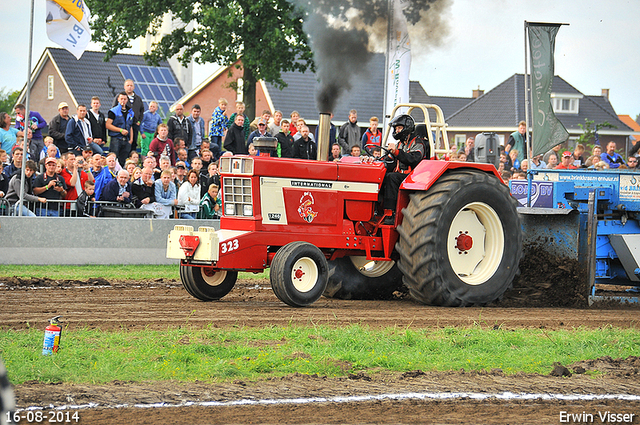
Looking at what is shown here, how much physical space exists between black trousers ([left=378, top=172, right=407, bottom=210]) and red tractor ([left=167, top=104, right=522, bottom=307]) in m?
0.09

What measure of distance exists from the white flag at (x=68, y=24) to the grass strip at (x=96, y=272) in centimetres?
378

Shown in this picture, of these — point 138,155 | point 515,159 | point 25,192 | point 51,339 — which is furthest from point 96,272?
point 515,159

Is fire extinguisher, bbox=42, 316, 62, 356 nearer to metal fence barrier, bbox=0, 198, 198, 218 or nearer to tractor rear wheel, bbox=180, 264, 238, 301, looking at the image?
tractor rear wheel, bbox=180, 264, 238, 301

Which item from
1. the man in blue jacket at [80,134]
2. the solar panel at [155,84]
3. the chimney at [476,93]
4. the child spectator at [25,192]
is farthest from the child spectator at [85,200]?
the chimney at [476,93]

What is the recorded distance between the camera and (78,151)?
49.3 feet

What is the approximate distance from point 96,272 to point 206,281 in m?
3.46

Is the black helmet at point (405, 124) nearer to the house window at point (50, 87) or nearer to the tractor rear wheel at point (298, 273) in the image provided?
the tractor rear wheel at point (298, 273)

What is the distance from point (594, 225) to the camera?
9258 mm

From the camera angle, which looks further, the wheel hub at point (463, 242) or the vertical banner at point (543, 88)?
the vertical banner at point (543, 88)

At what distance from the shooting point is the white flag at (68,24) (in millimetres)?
13633

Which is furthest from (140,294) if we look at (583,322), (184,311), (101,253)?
(583,322)

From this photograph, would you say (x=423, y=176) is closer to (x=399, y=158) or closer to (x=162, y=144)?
(x=399, y=158)

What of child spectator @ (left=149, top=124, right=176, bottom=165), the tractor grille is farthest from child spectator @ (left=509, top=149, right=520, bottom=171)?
the tractor grille

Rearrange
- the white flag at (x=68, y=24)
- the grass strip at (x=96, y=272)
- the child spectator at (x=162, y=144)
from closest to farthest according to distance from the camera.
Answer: the grass strip at (x=96, y=272) < the white flag at (x=68, y=24) < the child spectator at (x=162, y=144)
